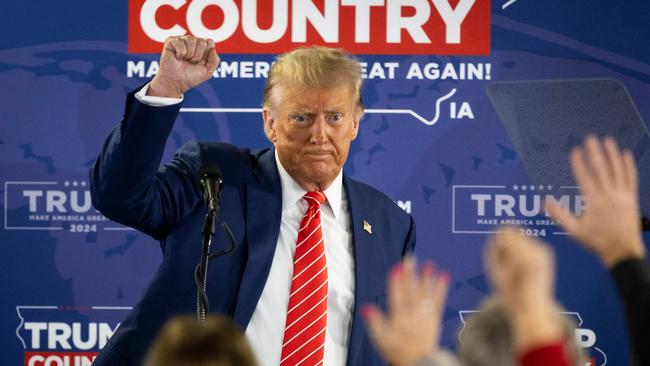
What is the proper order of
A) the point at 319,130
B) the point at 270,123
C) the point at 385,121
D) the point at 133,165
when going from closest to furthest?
the point at 133,165
the point at 319,130
the point at 270,123
the point at 385,121

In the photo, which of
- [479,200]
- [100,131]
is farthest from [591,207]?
[100,131]

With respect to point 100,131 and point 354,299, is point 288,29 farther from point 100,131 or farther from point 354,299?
point 354,299

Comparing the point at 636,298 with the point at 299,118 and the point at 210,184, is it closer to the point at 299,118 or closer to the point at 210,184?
the point at 210,184

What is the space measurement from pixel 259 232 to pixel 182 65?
22.8 inches

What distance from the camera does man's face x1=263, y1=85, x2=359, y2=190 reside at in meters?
3.24

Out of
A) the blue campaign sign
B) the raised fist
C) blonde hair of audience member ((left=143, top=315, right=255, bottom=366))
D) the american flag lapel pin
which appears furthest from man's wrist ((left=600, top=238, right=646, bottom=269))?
the blue campaign sign

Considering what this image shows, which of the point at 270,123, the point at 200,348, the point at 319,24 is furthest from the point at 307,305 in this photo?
the point at 319,24

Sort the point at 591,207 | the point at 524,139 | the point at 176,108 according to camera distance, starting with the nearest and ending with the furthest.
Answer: the point at 591,207 → the point at 176,108 → the point at 524,139

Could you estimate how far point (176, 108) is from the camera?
2.86 metres

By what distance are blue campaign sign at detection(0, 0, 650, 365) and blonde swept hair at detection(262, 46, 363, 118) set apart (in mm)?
1524

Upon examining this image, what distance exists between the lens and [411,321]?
1371mm

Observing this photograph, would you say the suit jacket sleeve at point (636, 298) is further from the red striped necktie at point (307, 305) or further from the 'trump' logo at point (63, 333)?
the 'trump' logo at point (63, 333)

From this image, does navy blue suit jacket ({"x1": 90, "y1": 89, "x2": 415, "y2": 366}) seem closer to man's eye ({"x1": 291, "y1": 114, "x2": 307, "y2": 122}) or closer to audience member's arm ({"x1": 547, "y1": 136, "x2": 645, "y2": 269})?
man's eye ({"x1": 291, "y1": 114, "x2": 307, "y2": 122})

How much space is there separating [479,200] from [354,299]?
1.83m
